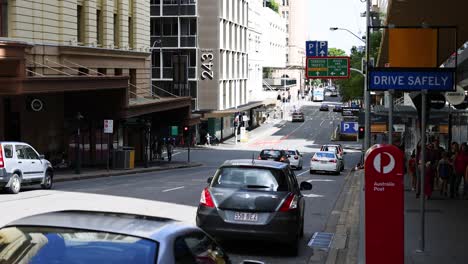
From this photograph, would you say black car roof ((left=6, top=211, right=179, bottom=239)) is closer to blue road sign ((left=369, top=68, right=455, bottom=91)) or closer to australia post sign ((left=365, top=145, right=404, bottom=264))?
australia post sign ((left=365, top=145, right=404, bottom=264))

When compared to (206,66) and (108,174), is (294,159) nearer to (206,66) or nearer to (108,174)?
(108,174)

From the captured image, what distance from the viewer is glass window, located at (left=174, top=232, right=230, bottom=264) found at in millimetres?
5422

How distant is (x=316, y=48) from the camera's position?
148 ft

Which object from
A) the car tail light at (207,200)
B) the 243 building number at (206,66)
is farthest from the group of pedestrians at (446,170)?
the 243 building number at (206,66)

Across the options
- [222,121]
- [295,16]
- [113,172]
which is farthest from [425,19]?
[295,16]

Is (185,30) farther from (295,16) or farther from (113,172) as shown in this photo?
(295,16)

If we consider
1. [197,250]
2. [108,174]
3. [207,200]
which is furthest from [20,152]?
[197,250]

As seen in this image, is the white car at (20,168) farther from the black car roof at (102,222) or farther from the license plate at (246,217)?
the black car roof at (102,222)

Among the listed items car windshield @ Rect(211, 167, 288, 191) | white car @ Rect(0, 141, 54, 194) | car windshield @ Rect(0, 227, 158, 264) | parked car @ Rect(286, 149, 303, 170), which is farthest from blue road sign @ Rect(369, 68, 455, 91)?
parked car @ Rect(286, 149, 303, 170)

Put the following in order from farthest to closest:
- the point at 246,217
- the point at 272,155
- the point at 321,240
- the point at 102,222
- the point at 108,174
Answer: the point at 272,155
the point at 108,174
the point at 321,240
the point at 246,217
the point at 102,222

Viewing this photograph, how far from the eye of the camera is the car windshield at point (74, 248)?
4.98 meters

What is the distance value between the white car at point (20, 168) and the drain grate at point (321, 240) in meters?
11.8

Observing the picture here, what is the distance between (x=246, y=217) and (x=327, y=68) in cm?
3229

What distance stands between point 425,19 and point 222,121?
7193cm
